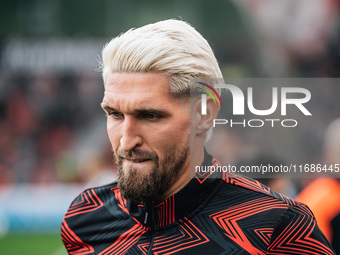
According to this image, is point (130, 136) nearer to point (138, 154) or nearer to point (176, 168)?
point (138, 154)

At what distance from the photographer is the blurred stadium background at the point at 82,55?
11.6 m

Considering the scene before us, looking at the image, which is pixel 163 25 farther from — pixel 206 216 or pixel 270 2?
pixel 270 2

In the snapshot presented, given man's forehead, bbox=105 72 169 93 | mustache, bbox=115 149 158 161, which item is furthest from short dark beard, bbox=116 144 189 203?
man's forehead, bbox=105 72 169 93

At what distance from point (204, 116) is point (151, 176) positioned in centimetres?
34

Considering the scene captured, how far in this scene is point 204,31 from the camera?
504 inches

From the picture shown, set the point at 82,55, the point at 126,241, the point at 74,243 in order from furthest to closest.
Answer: the point at 82,55
the point at 74,243
the point at 126,241

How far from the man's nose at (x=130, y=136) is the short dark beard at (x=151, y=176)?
3 centimetres

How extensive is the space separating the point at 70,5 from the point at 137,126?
11912 mm

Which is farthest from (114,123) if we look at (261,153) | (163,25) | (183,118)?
(261,153)

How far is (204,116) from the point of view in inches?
79.7

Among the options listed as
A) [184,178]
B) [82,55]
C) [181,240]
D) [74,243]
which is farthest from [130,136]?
[82,55]

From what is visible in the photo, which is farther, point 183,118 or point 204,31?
point 204,31

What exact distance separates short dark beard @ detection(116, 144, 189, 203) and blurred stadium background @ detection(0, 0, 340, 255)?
9398 mm

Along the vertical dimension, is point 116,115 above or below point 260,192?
above
